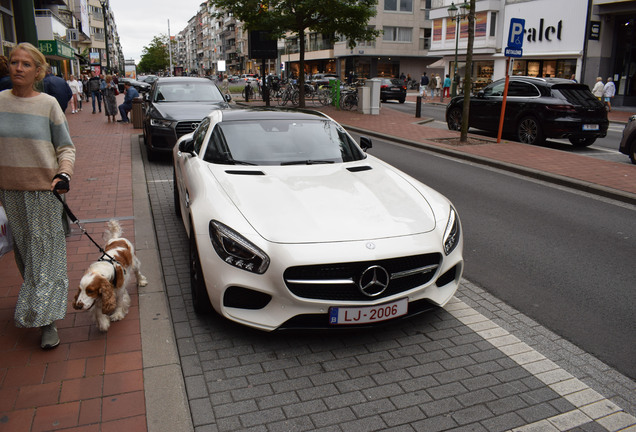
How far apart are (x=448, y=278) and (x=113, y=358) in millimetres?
2368

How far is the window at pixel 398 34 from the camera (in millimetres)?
59500

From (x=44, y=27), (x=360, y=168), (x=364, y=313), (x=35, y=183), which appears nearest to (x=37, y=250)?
(x=35, y=183)

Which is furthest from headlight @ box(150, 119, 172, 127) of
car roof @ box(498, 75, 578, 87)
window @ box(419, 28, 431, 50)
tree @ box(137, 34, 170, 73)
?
tree @ box(137, 34, 170, 73)

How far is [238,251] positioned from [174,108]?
339 inches

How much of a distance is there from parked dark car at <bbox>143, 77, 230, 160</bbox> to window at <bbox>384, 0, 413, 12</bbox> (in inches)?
1992

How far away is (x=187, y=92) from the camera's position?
41.1 feet

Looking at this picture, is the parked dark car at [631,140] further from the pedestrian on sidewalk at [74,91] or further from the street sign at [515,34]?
the pedestrian on sidewalk at [74,91]

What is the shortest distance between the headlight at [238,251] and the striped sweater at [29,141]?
1.03 meters

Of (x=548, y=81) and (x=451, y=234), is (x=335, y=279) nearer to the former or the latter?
(x=451, y=234)

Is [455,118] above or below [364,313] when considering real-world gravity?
above

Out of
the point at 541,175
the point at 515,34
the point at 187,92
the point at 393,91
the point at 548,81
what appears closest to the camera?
the point at 541,175

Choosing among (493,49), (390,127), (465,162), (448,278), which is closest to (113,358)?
(448,278)

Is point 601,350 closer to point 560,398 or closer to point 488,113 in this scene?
point 560,398

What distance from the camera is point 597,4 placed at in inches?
1101
